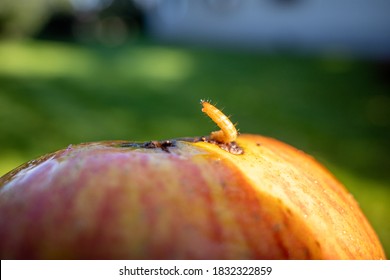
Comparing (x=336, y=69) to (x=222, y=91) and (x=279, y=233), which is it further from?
(x=279, y=233)

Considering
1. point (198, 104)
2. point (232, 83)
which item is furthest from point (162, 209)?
point (232, 83)

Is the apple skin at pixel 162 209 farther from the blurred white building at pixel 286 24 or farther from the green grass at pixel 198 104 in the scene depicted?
the blurred white building at pixel 286 24

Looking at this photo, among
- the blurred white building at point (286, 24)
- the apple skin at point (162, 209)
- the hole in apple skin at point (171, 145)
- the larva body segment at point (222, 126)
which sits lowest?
the apple skin at point (162, 209)

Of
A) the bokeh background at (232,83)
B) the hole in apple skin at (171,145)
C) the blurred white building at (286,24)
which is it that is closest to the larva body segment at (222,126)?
the hole in apple skin at (171,145)

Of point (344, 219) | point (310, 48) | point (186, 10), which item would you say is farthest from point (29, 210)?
point (186, 10)

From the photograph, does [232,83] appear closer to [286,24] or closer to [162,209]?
[286,24]
